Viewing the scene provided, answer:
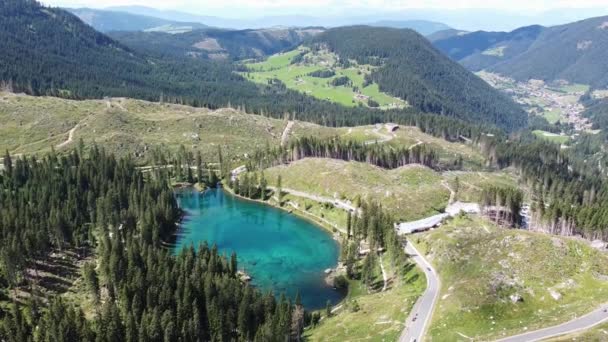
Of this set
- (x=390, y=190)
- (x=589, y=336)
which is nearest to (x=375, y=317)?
(x=589, y=336)

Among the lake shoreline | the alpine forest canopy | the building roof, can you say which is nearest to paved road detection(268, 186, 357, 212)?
the lake shoreline

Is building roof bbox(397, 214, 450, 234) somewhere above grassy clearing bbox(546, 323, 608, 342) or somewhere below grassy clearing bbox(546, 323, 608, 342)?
below

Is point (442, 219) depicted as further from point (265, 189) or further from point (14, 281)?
point (14, 281)

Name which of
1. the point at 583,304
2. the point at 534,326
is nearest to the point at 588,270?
the point at 583,304

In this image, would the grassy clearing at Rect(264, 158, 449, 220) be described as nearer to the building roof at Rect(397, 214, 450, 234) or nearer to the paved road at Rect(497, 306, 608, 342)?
the building roof at Rect(397, 214, 450, 234)

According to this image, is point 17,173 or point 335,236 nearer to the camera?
point 335,236

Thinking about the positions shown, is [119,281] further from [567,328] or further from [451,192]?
[451,192]

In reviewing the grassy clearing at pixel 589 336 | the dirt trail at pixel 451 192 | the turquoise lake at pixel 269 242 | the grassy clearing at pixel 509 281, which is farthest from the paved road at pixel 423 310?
the dirt trail at pixel 451 192
